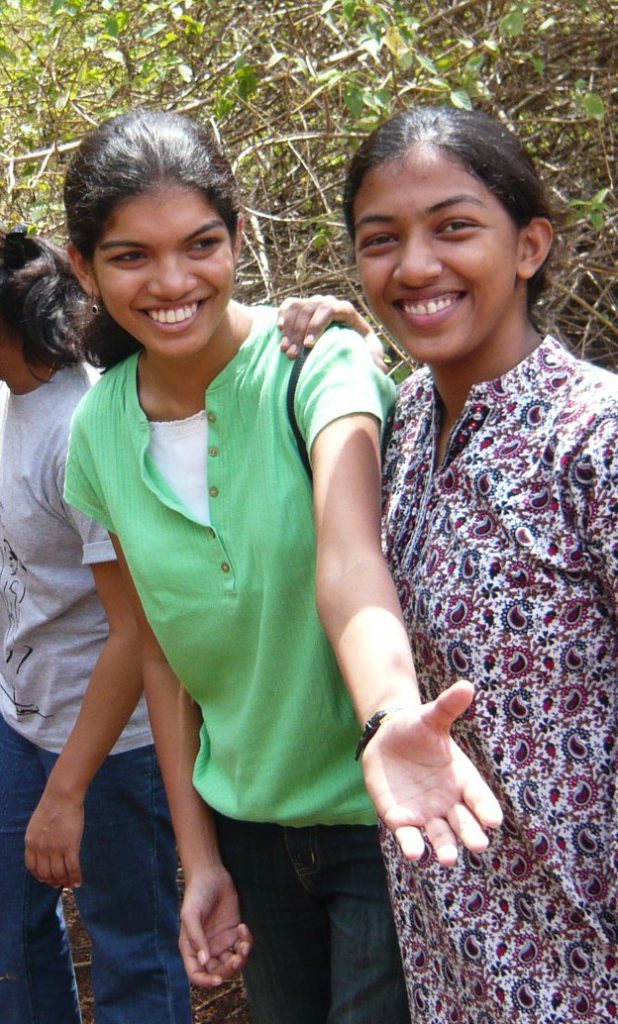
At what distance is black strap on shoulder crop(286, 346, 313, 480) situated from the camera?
5.92ft

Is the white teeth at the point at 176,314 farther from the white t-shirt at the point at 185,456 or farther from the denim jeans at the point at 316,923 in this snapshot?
the denim jeans at the point at 316,923

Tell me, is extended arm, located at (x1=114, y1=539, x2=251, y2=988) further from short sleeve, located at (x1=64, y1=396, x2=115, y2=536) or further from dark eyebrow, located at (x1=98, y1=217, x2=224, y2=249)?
dark eyebrow, located at (x1=98, y1=217, x2=224, y2=249)

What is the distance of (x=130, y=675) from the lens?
89.5 inches

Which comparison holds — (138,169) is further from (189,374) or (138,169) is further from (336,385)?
(336,385)

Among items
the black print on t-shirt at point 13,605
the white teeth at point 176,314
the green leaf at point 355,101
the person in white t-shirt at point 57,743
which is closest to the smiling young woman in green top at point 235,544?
the white teeth at point 176,314

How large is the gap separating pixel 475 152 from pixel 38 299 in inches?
42.5

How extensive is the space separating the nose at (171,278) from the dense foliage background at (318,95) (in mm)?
1442

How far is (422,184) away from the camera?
1.68 metres

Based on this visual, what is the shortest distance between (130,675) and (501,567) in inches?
37.2

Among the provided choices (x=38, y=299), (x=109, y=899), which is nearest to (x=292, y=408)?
(x=38, y=299)

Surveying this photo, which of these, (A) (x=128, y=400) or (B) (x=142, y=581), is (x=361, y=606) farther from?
(A) (x=128, y=400)

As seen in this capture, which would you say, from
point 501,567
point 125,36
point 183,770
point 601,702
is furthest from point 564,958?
point 125,36

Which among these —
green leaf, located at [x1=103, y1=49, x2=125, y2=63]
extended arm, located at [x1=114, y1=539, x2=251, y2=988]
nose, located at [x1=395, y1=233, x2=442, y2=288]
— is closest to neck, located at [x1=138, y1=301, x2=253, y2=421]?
extended arm, located at [x1=114, y1=539, x2=251, y2=988]

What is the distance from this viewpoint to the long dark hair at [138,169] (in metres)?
1.85
